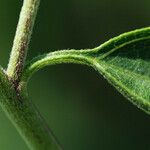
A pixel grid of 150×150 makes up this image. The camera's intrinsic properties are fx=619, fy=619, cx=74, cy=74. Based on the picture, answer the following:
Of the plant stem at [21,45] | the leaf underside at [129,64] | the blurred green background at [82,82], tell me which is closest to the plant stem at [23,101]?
the plant stem at [21,45]

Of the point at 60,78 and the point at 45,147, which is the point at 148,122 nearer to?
the point at 60,78

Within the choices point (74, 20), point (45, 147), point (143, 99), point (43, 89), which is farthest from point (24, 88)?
point (74, 20)

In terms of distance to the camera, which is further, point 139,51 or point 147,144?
point 147,144

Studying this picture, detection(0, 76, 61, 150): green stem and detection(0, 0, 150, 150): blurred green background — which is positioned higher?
detection(0, 0, 150, 150): blurred green background

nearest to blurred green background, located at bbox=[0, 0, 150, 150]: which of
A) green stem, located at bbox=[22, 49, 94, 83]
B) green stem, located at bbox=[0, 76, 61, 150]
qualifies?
green stem, located at bbox=[22, 49, 94, 83]

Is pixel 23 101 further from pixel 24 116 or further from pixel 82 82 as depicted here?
pixel 82 82

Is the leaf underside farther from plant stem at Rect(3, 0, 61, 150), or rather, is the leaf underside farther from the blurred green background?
the blurred green background
